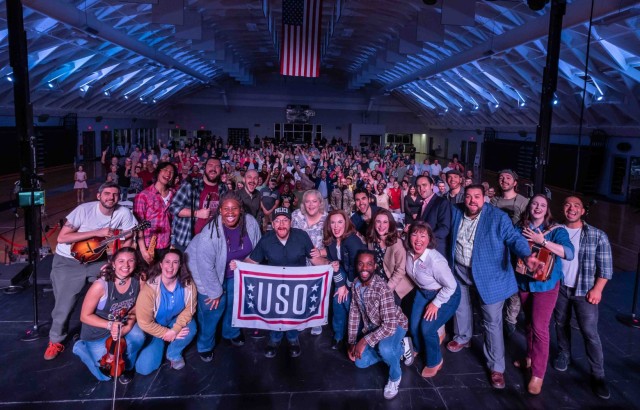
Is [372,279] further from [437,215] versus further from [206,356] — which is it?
[206,356]

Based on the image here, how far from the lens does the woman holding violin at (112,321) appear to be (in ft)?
12.6

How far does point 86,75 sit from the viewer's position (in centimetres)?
2183

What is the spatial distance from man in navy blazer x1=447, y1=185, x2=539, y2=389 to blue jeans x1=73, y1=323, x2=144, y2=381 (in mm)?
3197

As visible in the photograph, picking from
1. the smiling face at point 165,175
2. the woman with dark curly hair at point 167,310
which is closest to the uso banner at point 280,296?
the woman with dark curly hair at point 167,310

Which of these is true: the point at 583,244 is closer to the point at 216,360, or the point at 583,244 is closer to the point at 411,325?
the point at 411,325

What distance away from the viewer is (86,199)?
49.8 ft

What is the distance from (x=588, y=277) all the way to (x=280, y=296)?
291 centimetres

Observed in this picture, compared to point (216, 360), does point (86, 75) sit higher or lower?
higher

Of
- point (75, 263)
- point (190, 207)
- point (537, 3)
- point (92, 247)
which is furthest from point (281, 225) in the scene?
point (537, 3)

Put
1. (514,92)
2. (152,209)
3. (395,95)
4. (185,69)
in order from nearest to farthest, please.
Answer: (152,209)
(514,92)
(185,69)
(395,95)

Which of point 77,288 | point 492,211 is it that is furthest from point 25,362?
point 492,211

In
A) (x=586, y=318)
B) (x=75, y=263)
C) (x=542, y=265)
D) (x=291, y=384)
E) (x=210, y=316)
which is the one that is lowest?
(x=291, y=384)

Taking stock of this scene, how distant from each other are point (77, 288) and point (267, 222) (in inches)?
137

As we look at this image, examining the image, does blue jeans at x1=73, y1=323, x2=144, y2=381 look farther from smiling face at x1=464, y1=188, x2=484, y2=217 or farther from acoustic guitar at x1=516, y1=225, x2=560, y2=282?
acoustic guitar at x1=516, y1=225, x2=560, y2=282
